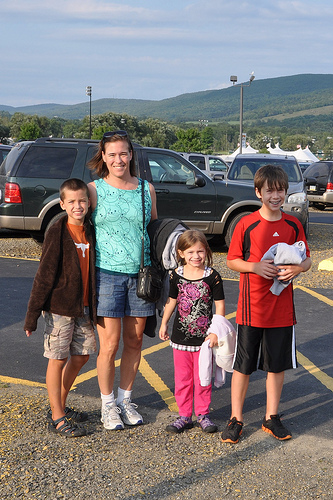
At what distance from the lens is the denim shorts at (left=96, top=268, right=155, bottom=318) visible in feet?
12.8

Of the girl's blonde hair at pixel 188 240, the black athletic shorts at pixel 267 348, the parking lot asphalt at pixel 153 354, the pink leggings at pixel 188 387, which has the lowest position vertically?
the parking lot asphalt at pixel 153 354

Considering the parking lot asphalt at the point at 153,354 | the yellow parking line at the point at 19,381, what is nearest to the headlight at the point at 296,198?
the parking lot asphalt at the point at 153,354

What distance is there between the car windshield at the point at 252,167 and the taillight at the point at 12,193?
5.27 m

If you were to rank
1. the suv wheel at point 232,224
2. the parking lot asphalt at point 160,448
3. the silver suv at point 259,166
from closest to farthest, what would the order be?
the parking lot asphalt at point 160,448 < the suv wheel at point 232,224 < the silver suv at point 259,166

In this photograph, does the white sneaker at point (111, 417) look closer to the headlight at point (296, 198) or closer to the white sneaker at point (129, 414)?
the white sneaker at point (129, 414)

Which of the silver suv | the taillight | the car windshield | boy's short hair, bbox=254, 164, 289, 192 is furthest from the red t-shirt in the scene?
the car windshield

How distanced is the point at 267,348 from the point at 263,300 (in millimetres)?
322

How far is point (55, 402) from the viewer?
155 inches

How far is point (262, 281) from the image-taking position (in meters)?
3.84

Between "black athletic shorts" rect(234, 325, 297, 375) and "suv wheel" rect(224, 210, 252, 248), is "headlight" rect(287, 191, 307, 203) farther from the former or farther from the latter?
"black athletic shorts" rect(234, 325, 297, 375)

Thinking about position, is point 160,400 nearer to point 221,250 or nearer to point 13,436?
point 13,436

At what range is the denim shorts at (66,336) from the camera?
3.85 m

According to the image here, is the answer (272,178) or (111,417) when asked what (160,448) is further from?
(272,178)

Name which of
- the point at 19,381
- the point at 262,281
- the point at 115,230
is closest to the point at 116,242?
the point at 115,230
